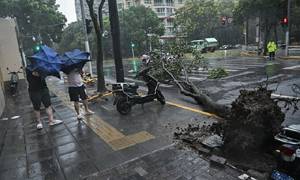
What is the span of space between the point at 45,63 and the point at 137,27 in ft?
134

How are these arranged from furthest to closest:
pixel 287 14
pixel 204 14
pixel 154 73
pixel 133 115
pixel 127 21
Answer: pixel 204 14 < pixel 127 21 < pixel 287 14 < pixel 154 73 < pixel 133 115

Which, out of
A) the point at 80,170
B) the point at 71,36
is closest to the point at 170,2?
the point at 71,36

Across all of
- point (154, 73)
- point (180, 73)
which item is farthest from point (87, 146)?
point (180, 73)

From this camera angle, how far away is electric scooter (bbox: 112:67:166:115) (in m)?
7.90

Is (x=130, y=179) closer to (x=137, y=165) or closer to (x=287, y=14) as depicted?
(x=137, y=165)

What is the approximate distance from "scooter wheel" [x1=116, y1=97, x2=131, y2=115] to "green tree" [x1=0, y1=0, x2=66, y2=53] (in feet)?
100

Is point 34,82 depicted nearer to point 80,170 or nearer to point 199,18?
point 80,170

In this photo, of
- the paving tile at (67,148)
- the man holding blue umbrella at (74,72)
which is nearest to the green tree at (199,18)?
the man holding blue umbrella at (74,72)

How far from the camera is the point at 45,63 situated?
705cm

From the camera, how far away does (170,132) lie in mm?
6062

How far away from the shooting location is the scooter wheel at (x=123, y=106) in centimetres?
788

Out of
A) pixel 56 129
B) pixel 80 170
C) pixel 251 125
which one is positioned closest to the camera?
pixel 251 125

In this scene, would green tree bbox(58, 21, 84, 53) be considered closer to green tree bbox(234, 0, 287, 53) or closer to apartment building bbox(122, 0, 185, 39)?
apartment building bbox(122, 0, 185, 39)

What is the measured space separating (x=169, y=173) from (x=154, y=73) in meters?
6.42
